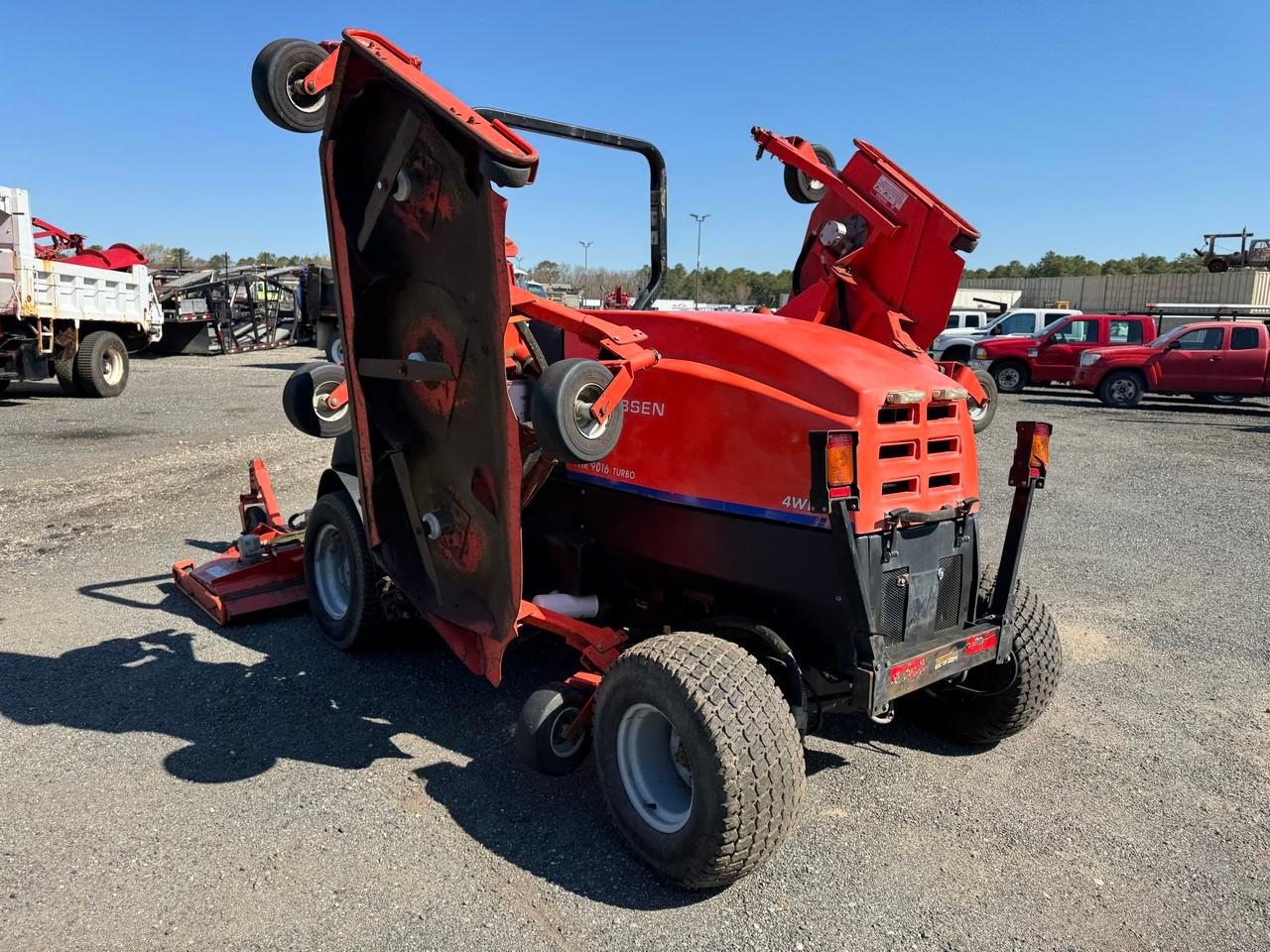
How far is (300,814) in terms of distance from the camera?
3.32m

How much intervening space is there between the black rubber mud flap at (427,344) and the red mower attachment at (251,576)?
4.92ft

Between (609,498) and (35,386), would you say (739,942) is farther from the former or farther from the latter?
(35,386)

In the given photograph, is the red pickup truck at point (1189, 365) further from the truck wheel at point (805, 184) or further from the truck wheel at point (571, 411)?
the truck wheel at point (571, 411)

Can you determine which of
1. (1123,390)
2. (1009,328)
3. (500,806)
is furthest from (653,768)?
(1009,328)

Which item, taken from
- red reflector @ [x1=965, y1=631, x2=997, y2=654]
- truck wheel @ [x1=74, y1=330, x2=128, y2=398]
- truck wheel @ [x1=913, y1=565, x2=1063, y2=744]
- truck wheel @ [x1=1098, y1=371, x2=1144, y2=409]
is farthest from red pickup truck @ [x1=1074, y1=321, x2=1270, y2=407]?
truck wheel @ [x1=74, y1=330, x2=128, y2=398]

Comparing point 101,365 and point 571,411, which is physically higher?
point 101,365

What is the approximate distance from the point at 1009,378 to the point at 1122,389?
248 centimetres

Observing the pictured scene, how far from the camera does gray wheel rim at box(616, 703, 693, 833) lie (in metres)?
3.08

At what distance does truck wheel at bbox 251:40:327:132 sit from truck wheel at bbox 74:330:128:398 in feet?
44.3

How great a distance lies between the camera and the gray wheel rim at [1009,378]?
19.3 metres

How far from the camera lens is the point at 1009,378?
1948cm

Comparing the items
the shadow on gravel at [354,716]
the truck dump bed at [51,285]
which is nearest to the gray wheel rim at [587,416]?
the shadow on gravel at [354,716]

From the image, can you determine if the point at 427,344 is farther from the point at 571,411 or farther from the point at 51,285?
the point at 51,285

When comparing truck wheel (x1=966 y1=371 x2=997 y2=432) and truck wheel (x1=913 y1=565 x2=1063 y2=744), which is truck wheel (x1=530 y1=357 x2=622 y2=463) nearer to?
truck wheel (x1=913 y1=565 x2=1063 y2=744)
